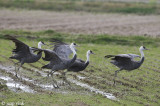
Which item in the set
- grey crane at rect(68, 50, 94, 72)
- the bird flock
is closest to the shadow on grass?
the bird flock

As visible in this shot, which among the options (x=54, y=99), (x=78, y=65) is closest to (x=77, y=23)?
(x=78, y=65)

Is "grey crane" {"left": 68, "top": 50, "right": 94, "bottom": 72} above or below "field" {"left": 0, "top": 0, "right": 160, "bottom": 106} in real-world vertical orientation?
above

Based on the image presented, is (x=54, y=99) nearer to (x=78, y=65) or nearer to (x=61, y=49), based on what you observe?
(x=78, y=65)

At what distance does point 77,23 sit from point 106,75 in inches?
739

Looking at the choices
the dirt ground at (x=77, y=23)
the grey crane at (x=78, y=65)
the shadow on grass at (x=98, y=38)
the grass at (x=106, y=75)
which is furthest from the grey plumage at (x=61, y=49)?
the dirt ground at (x=77, y=23)

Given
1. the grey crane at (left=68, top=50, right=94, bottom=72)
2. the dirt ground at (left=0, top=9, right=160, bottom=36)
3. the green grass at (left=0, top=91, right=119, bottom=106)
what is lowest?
the dirt ground at (left=0, top=9, right=160, bottom=36)

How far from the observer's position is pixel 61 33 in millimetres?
25703

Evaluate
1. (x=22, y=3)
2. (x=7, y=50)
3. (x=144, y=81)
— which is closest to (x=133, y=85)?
(x=144, y=81)

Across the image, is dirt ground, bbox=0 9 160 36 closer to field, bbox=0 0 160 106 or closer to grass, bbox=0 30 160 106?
field, bbox=0 0 160 106

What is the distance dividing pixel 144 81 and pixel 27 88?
207 inches

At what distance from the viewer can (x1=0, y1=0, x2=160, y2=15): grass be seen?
43.3 m

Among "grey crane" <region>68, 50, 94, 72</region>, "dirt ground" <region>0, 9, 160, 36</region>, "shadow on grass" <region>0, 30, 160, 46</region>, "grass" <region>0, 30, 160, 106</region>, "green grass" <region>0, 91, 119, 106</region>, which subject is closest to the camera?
"green grass" <region>0, 91, 119, 106</region>

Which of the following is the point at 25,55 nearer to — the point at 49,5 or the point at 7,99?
the point at 7,99

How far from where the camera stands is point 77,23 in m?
33.1
